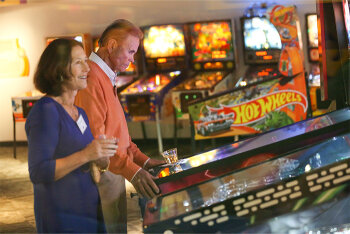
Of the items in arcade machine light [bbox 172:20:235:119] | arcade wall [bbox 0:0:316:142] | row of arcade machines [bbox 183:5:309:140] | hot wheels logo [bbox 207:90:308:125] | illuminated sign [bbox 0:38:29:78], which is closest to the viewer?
row of arcade machines [bbox 183:5:309:140]

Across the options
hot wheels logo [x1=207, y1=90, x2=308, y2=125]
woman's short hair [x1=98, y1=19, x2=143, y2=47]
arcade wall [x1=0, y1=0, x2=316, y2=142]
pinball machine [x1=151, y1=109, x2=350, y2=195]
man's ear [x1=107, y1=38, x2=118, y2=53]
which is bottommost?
hot wheels logo [x1=207, y1=90, x2=308, y2=125]

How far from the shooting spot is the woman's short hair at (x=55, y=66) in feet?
5.71

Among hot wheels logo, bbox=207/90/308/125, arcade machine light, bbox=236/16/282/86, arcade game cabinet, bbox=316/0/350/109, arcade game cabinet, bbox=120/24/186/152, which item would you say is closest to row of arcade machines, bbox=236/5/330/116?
arcade machine light, bbox=236/16/282/86

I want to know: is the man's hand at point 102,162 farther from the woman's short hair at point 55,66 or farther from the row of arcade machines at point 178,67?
the row of arcade machines at point 178,67

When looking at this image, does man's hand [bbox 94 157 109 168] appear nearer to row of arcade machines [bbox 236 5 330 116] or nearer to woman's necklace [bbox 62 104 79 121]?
woman's necklace [bbox 62 104 79 121]

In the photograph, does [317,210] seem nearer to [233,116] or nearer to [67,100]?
[67,100]

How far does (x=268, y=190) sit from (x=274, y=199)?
0.03m

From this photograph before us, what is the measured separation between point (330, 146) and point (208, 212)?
500 millimetres

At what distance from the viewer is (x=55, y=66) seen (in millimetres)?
1738

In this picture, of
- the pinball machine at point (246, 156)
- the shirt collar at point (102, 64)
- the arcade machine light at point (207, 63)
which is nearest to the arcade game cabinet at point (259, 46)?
the arcade machine light at point (207, 63)

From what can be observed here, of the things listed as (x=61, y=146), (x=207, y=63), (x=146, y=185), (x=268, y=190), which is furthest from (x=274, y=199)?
(x=207, y=63)

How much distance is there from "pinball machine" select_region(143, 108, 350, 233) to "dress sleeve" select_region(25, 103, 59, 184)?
330 millimetres

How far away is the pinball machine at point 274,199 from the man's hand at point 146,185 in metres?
0.03

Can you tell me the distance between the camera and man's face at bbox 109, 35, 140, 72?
224cm
